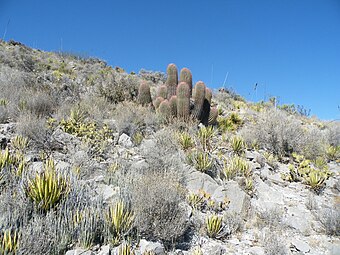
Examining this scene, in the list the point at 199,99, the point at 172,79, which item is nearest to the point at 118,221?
the point at 199,99

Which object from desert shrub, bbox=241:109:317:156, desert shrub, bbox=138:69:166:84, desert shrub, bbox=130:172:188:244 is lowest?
desert shrub, bbox=130:172:188:244

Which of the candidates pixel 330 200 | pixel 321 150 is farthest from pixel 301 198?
pixel 321 150

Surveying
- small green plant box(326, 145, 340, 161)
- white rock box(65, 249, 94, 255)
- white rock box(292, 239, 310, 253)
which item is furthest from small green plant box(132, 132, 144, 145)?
small green plant box(326, 145, 340, 161)

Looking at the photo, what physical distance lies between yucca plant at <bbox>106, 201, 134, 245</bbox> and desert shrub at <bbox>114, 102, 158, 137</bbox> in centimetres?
381

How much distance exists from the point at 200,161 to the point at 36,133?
3.67 m

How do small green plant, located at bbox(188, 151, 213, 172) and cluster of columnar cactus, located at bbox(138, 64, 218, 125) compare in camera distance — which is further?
cluster of columnar cactus, located at bbox(138, 64, 218, 125)

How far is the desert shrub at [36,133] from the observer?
489 centimetres

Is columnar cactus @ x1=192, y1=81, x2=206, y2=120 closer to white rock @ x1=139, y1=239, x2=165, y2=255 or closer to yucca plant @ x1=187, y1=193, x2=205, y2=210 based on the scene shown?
yucca plant @ x1=187, y1=193, x2=205, y2=210

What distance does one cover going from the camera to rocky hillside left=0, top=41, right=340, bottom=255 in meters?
2.74

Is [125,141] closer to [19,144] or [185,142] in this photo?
[185,142]

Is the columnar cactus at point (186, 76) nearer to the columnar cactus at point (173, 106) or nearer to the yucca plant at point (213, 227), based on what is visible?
the columnar cactus at point (173, 106)

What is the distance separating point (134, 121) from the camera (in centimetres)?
710

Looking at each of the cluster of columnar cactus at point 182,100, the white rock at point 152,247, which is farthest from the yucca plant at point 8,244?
the cluster of columnar cactus at point 182,100

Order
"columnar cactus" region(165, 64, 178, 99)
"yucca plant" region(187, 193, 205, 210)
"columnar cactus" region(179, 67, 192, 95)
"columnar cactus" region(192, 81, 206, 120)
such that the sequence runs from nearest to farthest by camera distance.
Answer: "yucca plant" region(187, 193, 205, 210), "columnar cactus" region(192, 81, 206, 120), "columnar cactus" region(179, 67, 192, 95), "columnar cactus" region(165, 64, 178, 99)
